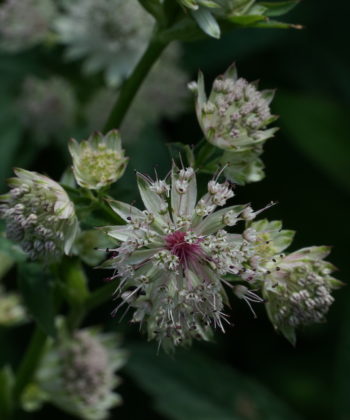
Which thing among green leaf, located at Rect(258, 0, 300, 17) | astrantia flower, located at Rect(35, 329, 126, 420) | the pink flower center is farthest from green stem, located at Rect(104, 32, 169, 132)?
astrantia flower, located at Rect(35, 329, 126, 420)

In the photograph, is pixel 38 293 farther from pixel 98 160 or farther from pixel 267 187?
pixel 267 187

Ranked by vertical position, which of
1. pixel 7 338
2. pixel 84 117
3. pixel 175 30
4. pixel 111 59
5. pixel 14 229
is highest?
pixel 175 30

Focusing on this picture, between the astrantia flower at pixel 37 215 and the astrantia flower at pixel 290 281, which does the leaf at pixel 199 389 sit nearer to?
the astrantia flower at pixel 290 281

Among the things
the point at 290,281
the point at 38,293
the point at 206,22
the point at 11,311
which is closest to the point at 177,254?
the point at 290,281

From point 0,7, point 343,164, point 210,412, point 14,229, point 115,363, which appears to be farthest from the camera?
point 343,164

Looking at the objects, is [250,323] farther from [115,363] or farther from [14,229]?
[14,229]

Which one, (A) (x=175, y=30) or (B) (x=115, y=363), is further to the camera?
(B) (x=115, y=363)

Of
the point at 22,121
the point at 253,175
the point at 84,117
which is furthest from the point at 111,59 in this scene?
the point at 253,175
